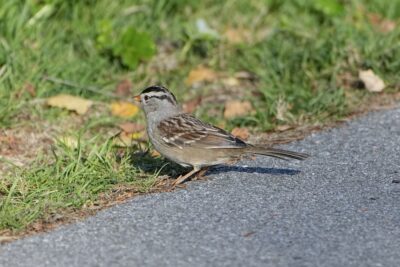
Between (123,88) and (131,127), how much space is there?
886mm

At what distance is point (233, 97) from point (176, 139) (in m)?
2.16

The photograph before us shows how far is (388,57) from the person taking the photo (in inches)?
328

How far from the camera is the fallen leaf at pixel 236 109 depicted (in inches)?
313

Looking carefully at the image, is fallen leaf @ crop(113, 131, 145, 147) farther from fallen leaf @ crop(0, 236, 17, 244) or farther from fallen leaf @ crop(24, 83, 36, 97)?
fallen leaf @ crop(0, 236, 17, 244)

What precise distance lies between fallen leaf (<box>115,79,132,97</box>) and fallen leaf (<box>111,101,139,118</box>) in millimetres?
244

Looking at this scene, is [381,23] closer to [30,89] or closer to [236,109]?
[236,109]

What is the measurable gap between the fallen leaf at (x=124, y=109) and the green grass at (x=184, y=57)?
10 centimetres

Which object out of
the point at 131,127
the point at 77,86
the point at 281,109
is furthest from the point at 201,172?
the point at 77,86

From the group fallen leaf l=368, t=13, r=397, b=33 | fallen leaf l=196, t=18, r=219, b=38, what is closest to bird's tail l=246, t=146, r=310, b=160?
fallen leaf l=196, t=18, r=219, b=38

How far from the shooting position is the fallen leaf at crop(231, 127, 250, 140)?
7.43m

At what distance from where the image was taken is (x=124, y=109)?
8.15 meters

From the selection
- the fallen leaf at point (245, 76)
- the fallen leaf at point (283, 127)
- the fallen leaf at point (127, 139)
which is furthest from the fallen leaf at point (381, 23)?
the fallen leaf at point (127, 139)

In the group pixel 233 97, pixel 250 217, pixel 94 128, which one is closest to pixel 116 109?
pixel 94 128

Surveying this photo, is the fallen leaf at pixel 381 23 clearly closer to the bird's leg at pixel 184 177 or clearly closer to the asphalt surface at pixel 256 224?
the asphalt surface at pixel 256 224
